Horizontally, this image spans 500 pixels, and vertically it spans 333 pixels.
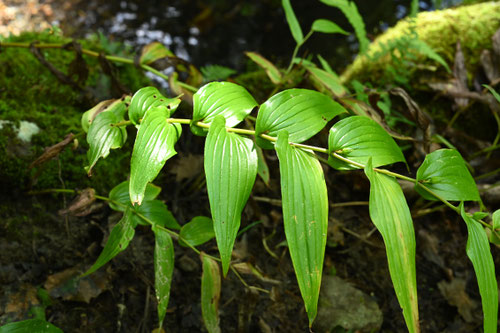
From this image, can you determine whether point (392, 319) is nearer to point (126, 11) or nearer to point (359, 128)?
point (359, 128)

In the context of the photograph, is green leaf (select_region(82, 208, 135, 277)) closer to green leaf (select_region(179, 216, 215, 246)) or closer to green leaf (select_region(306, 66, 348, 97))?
green leaf (select_region(179, 216, 215, 246))

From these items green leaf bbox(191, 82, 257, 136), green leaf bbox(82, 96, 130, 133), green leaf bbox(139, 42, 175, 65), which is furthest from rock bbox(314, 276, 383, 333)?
green leaf bbox(139, 42, 175, 65)

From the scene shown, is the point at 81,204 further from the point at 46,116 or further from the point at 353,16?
the point at 353,16

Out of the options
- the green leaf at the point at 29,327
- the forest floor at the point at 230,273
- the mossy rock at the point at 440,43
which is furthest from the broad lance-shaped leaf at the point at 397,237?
the mossy rock at the point at 440,43

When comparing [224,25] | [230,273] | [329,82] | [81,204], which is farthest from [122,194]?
[224,25]

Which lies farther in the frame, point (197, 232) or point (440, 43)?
point (440, 43)
